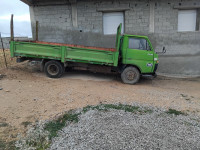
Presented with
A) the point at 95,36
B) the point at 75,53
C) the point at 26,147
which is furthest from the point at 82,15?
the point at 26,147

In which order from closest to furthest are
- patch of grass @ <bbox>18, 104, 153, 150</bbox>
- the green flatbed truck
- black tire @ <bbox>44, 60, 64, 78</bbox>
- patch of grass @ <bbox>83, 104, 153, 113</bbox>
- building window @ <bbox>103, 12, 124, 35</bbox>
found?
patch of grass @ <bbox>18, 104, 153, 150</bbox> < patch of grass @ <bbox>83, 104, 153, 113</bbox> < the green flatbed truck < black tire @ <bbox>44, 60, 64, 78</bbox> < building window @ <bbox>103, 12, 124, 35</bbox>

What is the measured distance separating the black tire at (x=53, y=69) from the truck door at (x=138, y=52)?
2.94m

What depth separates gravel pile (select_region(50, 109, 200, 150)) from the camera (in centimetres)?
304

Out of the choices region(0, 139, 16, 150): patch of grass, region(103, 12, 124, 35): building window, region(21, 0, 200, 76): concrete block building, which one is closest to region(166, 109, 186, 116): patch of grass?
region(0, 139, 16, 150): patch of grass

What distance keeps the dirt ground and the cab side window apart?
1926mm

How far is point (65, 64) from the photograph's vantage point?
733 centimetres

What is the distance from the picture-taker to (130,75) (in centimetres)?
741

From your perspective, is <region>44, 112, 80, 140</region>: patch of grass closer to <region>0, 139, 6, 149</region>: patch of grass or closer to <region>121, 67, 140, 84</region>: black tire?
<region>0, 139, 6, 149</region>: patch of grass

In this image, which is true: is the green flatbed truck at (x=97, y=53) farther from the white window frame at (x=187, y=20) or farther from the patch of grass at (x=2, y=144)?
the patch of grass at (x=2, y=144)

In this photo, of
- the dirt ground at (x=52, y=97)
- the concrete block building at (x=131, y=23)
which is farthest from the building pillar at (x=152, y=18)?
the dirt ground at (x=52, y=97)

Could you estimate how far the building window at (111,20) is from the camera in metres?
9.90

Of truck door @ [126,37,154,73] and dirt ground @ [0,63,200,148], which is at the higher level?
truck door @ [126,37,154,73]

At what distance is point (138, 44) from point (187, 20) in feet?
16.3

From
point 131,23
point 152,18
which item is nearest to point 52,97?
point 131,23
